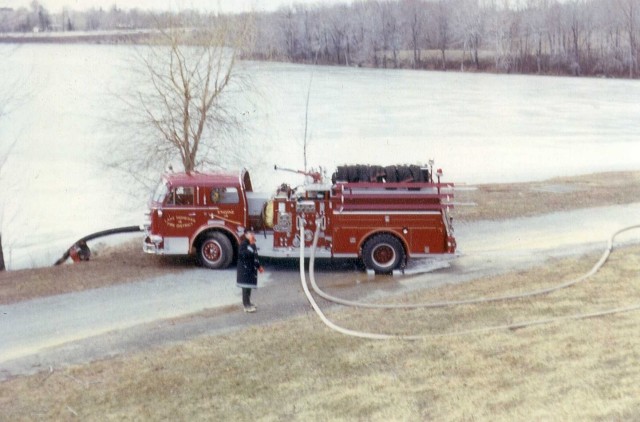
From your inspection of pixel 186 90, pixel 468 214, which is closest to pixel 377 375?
pixel 468 214

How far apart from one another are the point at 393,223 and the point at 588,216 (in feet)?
Result: 29.9

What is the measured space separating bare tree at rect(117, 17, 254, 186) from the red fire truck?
7.15m

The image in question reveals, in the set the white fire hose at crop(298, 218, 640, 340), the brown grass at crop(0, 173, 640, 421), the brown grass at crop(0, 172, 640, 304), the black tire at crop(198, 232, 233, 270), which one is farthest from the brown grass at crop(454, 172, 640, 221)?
the brown grass at crop(0, 173, 640, 421)

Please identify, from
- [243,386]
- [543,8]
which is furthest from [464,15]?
[243,386]

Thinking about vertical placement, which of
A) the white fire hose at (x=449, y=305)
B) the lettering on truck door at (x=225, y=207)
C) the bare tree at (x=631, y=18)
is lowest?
the white fire hose at (x=449, y=305)

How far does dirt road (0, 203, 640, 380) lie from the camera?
11844 mm

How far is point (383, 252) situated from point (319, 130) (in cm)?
2469

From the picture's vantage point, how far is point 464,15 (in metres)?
56.2

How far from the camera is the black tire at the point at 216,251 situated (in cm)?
1634

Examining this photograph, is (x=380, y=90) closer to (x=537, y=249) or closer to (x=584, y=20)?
(x=584, y=20)

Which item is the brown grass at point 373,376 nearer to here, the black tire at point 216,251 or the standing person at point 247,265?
the standing person at point 247,265

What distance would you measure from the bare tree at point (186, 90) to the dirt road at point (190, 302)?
8.29 meters

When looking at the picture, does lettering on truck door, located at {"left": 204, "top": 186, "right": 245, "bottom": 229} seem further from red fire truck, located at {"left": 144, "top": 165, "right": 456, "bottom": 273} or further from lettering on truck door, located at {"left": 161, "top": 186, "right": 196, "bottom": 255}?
lettering on truck door, located at {"left": 161, "top": 186, "right": 196, "bottom": 255}

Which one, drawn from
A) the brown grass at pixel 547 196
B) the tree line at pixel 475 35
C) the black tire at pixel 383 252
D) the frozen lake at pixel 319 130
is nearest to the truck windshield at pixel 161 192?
the black tire at pixel 383 252
